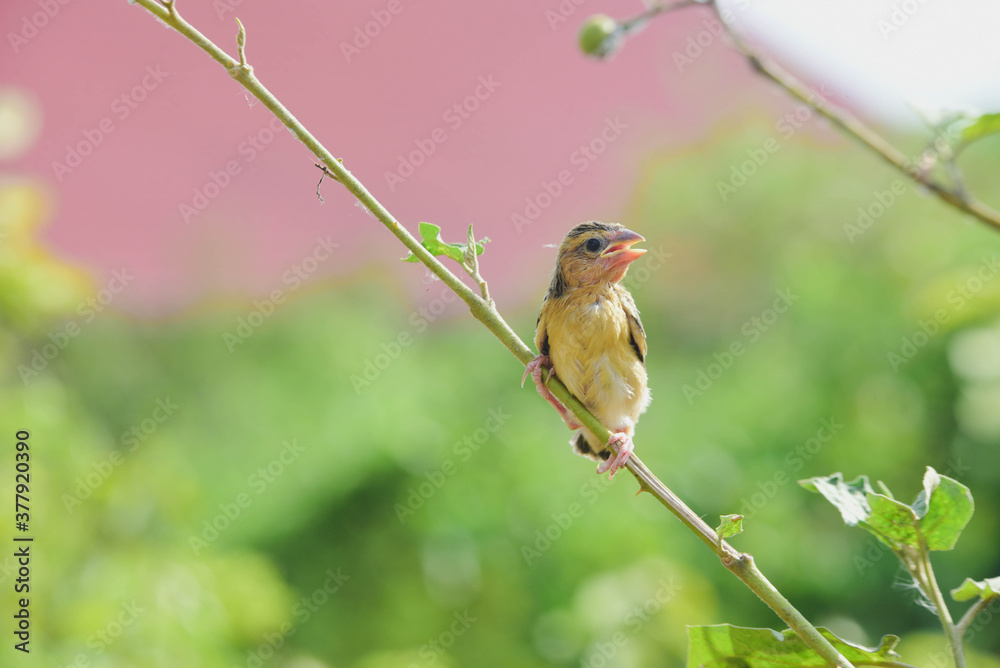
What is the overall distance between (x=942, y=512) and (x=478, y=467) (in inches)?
141

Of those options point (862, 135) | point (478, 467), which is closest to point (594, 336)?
point (862, 135)

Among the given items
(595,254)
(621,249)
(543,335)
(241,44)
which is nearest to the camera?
(241,44)

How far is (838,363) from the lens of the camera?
4.94m

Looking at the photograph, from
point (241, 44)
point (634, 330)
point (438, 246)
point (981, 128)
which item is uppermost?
point (241, 44)

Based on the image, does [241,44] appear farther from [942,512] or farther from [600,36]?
[942,512]

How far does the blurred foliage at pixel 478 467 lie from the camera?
2.89 metres

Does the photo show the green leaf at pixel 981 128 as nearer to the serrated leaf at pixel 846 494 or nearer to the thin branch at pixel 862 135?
the thin branch at pixel 862 135

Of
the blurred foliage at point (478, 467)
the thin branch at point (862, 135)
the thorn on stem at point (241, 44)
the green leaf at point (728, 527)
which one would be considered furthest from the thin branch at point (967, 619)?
the blurred foliage at point (478, 467)

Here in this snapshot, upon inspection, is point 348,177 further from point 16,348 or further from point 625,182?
point 625,182

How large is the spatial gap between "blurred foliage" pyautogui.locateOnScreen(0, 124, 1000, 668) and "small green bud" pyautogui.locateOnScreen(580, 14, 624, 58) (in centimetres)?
168

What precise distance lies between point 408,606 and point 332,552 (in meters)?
0.72

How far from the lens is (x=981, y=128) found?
106 centimetres

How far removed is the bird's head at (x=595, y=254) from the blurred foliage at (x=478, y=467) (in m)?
1.10

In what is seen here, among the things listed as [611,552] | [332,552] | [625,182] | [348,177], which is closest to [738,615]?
[611,552]
